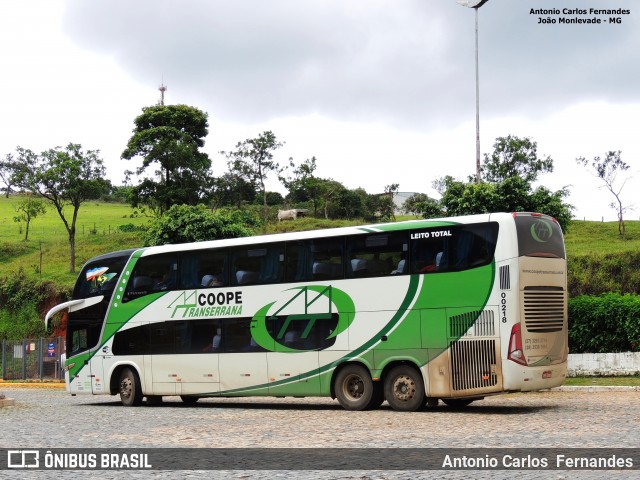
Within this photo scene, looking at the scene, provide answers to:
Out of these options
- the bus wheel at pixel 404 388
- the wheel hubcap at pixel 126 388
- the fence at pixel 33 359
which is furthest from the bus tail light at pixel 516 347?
the fence at pixel 33 359

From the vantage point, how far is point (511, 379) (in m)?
18.6

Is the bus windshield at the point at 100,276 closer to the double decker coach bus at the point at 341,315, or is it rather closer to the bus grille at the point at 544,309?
the double decker coach bus at the point at 341,315

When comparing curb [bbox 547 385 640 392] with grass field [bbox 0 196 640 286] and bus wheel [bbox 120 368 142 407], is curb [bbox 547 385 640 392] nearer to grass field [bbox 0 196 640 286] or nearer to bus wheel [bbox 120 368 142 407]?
bus wheel [bbox 120 368 142 407]

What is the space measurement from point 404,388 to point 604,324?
458 inches

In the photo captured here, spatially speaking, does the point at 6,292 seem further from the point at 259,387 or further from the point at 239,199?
the point at 259,387

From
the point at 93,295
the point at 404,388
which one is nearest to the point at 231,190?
the point at 93,295

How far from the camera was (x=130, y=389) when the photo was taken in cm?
2559

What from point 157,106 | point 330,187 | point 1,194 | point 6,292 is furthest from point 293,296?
point 1,194

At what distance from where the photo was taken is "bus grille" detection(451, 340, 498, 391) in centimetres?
1886

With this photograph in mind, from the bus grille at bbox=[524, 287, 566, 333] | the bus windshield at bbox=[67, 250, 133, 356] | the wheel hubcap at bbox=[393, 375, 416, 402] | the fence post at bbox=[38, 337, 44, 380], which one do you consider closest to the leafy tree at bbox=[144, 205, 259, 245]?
the fence post at bbox=[38, 337, 44, 380]

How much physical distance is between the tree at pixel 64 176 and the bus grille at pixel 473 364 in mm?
50784

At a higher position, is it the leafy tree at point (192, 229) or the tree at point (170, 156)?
the tree at point (170, 156)

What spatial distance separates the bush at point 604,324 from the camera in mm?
28594

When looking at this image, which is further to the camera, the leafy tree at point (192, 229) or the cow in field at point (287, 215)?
the cow in field at point (287, 215)
